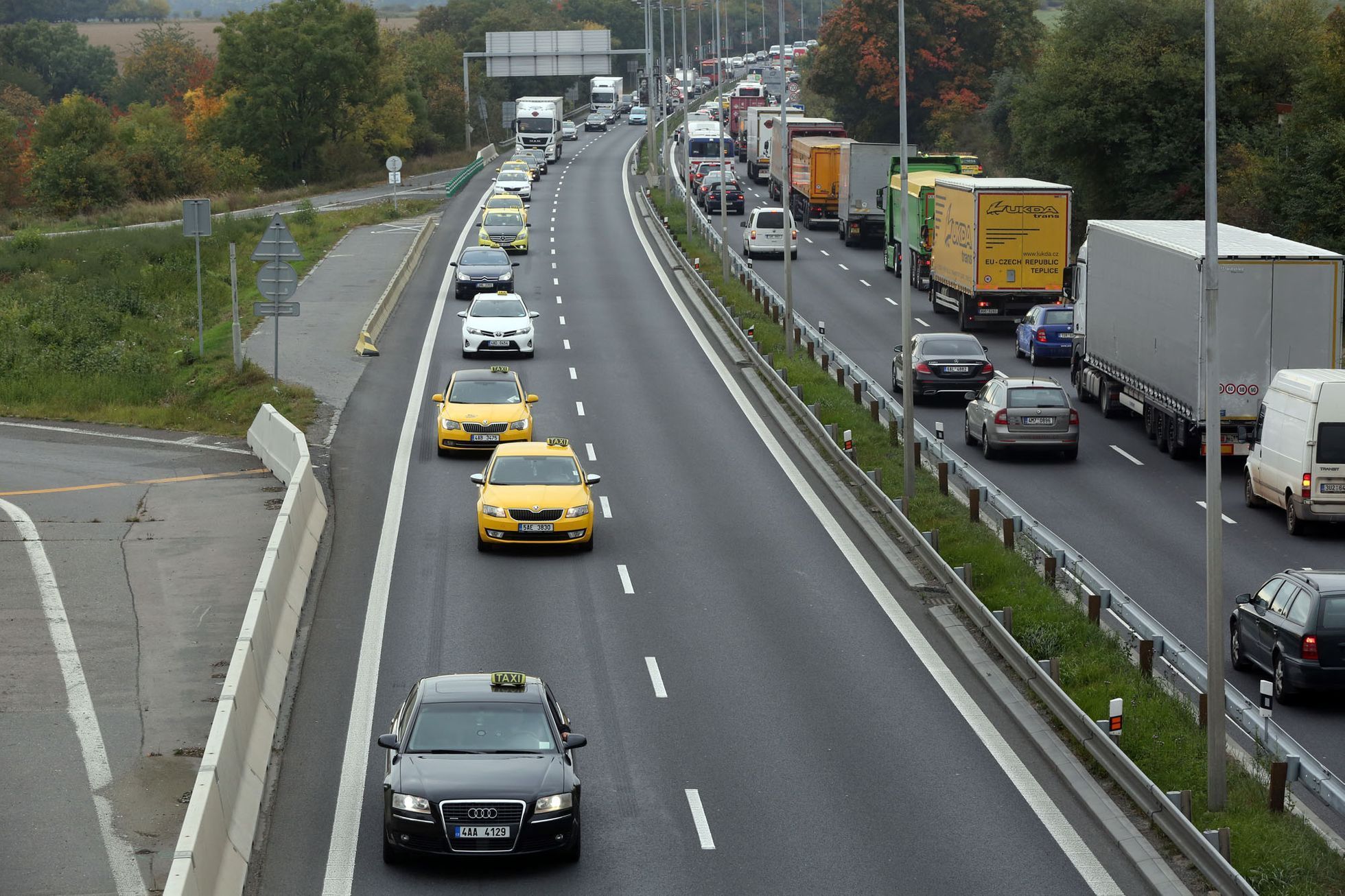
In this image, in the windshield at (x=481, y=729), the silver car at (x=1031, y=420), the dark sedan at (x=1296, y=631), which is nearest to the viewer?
the windshield at (x=481, y=729)

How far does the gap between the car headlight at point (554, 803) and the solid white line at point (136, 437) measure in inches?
792

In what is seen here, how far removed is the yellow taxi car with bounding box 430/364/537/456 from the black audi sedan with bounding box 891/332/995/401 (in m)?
9.44

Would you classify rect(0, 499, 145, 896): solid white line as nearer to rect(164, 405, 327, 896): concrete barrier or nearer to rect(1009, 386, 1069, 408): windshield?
rect(164, 405, 327, 896): concrete barrier

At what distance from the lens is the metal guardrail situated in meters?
15.7

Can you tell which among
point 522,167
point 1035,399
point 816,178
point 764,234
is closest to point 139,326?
point 764,234

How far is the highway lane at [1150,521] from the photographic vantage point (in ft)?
70.3

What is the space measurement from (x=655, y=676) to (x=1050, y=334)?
26.1m

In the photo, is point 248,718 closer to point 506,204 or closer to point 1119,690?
point 1119,690

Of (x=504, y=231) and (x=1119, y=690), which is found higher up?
(x=504, y=231)

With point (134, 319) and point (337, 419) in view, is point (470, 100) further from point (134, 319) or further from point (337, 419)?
point (337, 419)

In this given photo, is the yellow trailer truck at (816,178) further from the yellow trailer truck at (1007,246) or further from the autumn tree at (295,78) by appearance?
the autumn tree at (295,78)

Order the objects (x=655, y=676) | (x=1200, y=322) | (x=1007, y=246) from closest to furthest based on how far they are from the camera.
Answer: (x=655, y=676)
(x=1200, y=322)
(x=1007, y=246)

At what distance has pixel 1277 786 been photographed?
14781mm

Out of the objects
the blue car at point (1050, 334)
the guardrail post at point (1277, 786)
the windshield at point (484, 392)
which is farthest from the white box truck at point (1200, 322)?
the guardrail post at point (1277, 786)
